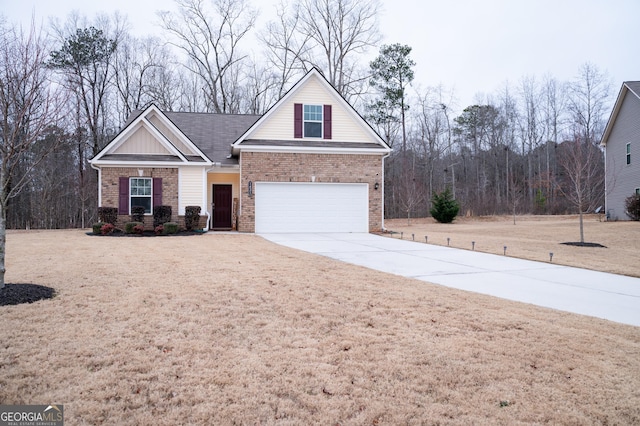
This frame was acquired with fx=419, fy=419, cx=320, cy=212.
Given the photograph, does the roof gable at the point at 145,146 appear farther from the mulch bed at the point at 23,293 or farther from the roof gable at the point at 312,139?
the mulch bed at the point at 23,293

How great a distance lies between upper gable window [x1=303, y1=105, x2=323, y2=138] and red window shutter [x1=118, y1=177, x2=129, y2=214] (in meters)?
7.46

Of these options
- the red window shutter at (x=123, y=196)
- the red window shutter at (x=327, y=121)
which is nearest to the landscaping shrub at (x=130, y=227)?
the red window shutter at (x=123, y=196)

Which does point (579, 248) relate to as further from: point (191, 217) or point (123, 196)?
point (123, 196)

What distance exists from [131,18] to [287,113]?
21.3 metres

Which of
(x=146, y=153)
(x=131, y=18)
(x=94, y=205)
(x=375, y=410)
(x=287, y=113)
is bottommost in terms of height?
(x=375, y=410)

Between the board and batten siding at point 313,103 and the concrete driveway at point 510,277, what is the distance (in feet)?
21.4

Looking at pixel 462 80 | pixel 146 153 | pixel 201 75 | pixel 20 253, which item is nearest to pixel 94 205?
pixel 146 153

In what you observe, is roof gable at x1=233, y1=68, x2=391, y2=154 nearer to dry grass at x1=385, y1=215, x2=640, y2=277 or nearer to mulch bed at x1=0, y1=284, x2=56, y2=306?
dry grass at x1=385, y1=215, x2=640, y2=277

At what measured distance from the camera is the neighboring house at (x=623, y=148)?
22.2 m

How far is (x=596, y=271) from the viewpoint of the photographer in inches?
→ 354

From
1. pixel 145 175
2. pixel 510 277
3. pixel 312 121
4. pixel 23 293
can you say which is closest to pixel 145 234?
pixel 145 175

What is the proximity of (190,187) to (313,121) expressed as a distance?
227 inches

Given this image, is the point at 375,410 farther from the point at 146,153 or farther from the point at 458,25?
the point at 458,25

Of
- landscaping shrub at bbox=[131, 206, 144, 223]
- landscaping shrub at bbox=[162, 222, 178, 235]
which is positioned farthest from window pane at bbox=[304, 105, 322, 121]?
landscaping shrub at bbox=[131, 206, 144, 223]
